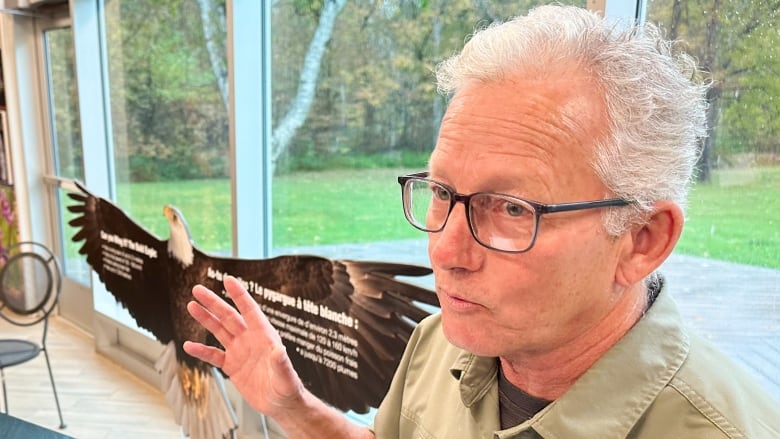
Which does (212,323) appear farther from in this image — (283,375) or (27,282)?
(27,282)

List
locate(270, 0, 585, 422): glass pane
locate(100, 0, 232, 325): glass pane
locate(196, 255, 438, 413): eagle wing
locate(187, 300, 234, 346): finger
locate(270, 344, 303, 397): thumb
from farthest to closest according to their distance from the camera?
locate(100, 0, 232, 325): glass pane → locate(270, 0, 585, 422): glass pane → locate(196, 255, 438, 413): eagle wing → locate(187, 300, 234, 346): finger → locate(270, 344, 303, 397): thumb

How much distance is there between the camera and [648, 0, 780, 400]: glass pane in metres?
1.32

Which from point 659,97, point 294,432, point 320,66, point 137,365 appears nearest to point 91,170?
point 137,365

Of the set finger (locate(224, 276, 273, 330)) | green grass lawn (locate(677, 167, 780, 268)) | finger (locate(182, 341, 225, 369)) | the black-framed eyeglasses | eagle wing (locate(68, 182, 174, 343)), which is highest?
the black-framed eyeglasses

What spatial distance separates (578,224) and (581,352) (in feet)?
0.68

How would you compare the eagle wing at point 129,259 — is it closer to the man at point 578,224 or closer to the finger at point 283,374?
the finger at point 283,374

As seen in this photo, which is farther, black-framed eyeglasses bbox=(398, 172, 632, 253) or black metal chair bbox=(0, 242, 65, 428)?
black metal chair bbox=(0, 242, 65, 428)

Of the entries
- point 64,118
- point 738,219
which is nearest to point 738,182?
point 738,219

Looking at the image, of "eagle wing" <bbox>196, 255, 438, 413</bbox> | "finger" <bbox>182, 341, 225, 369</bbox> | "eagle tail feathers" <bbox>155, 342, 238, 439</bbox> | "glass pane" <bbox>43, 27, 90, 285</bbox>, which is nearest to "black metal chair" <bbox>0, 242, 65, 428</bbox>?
"eagle tail feathers" <bbox>155, 342, 238, 439</bbox>

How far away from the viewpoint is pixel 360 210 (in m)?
2.38

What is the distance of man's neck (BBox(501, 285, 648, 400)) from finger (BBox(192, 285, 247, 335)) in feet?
1.96

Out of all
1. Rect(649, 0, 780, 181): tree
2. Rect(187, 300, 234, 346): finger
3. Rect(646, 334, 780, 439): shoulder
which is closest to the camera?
Rect(646, 334, 780, 439): shoulder

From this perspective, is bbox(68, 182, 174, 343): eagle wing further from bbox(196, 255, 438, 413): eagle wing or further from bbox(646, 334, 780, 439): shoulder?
bbox(646, 334, 780, 439): shoulder

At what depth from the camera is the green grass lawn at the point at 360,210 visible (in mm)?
1363
